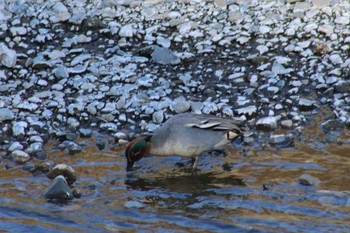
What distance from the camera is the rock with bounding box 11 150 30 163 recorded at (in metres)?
10.5

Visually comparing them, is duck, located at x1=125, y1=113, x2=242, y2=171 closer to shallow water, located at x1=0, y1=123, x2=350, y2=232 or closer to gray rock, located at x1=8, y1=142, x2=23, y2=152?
shallow water, located at x1=0, y1=123, x2=350, y2=232

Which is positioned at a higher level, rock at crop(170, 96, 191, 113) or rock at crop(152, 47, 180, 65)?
rock at crop(152, 47, 180, 65)

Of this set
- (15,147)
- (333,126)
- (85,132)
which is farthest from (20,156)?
(333,126)

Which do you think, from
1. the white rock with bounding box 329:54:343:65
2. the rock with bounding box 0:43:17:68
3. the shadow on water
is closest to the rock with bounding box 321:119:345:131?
the white rock with bounding box 329:54:343:65

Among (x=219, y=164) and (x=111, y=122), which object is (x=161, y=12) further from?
(x=219, y=164)

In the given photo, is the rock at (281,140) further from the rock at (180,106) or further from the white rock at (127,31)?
the white rock at (127,31)

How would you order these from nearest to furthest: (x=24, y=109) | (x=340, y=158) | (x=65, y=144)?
(x=340, y=158)
(x=65, y=144)
(x=24, y=109)

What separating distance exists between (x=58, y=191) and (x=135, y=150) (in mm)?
1405

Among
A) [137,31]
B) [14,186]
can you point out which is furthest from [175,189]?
[137,31]

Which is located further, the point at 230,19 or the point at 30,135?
the point at 230,19

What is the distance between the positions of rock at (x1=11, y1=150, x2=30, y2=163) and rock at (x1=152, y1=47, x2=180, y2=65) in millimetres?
3058

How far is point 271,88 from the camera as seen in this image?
12.1 metres

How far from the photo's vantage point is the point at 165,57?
12758 millimetres

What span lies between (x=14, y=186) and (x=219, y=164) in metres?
2.65
